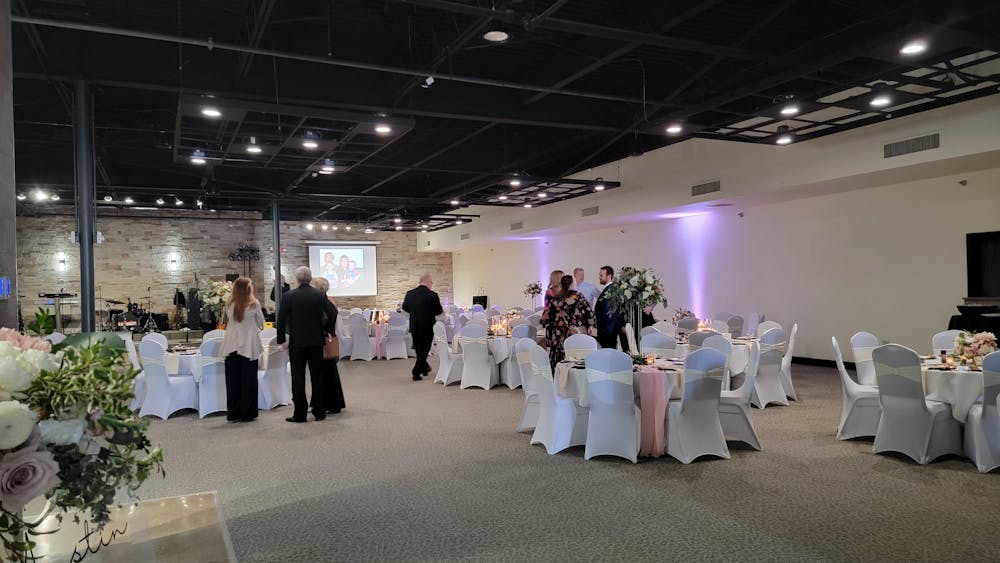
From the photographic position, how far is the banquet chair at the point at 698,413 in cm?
546

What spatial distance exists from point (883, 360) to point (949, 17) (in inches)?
119

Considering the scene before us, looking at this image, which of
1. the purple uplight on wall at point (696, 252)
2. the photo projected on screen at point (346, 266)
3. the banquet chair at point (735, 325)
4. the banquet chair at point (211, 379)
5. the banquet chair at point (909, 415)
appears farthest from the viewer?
the photo projected on screen at point (346, 266)

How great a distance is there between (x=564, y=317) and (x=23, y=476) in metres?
6.60

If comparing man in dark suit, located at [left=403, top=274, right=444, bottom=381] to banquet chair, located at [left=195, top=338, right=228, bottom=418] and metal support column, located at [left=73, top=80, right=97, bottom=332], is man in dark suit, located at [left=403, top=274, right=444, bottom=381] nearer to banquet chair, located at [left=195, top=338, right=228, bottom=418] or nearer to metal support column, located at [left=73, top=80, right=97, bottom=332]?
banquet chair, located at [left=195, top=338, right=228, bottom=418]

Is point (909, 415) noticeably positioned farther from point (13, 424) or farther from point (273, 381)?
point (273, 381)

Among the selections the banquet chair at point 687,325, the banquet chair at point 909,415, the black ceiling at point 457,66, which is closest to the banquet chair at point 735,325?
the banquet chair at point 687,325

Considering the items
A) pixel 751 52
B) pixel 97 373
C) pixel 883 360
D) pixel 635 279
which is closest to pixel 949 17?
pixel 751 52

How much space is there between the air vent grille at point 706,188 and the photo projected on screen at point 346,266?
14.6 m

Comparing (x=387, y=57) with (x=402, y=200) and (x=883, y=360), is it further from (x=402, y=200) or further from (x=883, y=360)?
(x=402, y=200)

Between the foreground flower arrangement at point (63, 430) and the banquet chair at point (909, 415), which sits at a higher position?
the foreground flower arrangement at point (63, 430)

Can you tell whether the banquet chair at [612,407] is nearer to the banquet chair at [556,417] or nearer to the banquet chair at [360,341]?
the banquet chair at [556,417]

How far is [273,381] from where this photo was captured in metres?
8.40

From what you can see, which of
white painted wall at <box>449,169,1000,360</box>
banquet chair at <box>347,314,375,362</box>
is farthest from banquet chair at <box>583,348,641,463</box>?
banquet chair at <box>347,314,375,362</box>

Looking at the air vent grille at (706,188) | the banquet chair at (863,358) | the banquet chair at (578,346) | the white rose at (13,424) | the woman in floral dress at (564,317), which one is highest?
the air vent grille at (706,188)
